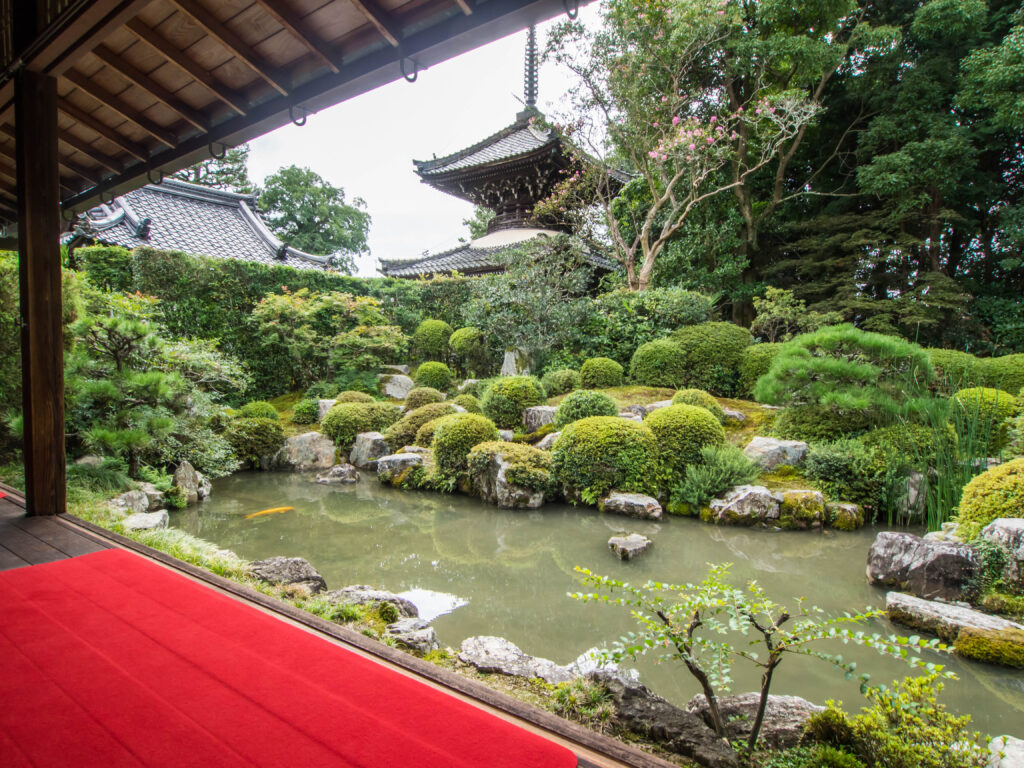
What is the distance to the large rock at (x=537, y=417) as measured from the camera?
7.89 metres

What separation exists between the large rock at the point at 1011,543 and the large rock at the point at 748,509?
1.97 metres

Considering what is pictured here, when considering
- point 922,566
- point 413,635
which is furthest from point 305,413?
point 922,566

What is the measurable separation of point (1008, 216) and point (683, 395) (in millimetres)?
8672

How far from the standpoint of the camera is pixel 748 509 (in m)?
5.43

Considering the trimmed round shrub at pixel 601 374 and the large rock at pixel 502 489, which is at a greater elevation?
the trimmed round shrub at pixel 601 374

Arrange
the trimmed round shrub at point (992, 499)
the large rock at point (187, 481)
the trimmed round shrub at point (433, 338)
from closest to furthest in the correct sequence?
the trimmed round shrub at point (992, 499) → the large rock at point (187, 481) → the trimmed round shrub at point (433, 338)

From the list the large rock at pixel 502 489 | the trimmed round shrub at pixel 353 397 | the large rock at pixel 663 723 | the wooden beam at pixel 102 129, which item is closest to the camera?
the large rock at pixel 663 723

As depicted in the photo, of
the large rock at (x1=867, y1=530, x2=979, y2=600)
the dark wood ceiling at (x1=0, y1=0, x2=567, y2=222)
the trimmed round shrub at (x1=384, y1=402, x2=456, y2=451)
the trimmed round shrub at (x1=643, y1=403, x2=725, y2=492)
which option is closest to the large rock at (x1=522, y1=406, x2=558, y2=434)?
the trimmed round shrub at (x1=384, y1=402, x2=456, y2=451)

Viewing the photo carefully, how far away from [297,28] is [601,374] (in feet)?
24.3

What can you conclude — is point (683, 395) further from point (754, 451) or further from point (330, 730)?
point (330, 730)

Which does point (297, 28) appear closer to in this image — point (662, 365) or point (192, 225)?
point (662, 365)

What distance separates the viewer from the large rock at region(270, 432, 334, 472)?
27.6ft

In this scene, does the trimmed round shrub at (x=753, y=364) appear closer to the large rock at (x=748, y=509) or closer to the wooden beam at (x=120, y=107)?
the large rock at (x=748, y=509)

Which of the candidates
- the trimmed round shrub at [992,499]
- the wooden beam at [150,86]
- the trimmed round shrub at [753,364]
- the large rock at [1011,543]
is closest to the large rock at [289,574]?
the wooden beam at [150,86]
